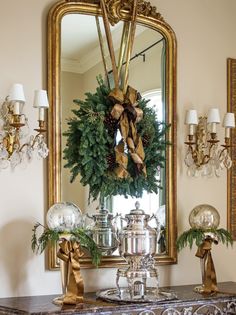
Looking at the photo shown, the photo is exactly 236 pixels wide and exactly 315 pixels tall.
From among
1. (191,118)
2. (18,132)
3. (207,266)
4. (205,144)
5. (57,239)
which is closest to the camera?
(57,239)

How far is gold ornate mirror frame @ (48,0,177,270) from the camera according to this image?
9.52ft

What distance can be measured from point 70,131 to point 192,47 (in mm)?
996

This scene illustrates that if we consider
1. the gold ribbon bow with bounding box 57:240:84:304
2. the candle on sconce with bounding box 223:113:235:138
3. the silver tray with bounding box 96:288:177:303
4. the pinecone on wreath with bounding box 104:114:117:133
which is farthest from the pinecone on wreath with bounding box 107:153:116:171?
the candle on sconce with bounding box 223:113:235:138

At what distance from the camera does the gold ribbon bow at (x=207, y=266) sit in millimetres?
2971

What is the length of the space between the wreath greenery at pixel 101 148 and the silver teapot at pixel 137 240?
189mm

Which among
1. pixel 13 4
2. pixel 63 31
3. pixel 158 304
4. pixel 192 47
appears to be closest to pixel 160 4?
pixel 192 47

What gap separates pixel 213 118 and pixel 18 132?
115cm

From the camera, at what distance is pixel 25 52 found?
2.89 meters

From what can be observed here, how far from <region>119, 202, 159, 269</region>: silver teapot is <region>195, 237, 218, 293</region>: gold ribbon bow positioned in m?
0.30

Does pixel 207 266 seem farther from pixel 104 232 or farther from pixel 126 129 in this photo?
pixel 126 129

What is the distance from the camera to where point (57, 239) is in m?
2.66

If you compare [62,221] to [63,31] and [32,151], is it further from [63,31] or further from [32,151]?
[63,31]

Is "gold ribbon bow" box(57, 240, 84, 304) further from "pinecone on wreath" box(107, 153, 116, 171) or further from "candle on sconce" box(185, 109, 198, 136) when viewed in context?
"candle on sconce" box(185, 109, 198, 136)

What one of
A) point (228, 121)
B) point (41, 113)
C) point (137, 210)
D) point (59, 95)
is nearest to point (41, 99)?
point (41, 113)
